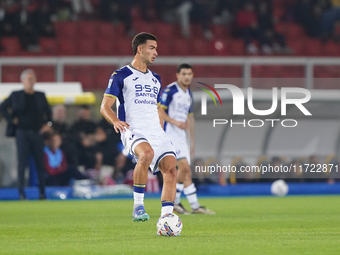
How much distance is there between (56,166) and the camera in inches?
570

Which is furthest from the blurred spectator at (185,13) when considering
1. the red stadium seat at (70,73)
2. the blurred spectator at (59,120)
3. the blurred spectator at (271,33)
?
the blurred spectator at (59,120)

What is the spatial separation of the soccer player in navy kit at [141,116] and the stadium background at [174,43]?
857 cm

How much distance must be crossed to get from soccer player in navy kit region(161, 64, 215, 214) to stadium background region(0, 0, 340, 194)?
20.1 ft

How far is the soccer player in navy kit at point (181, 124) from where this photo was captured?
9781mm

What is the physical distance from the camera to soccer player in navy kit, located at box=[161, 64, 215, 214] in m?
9.78

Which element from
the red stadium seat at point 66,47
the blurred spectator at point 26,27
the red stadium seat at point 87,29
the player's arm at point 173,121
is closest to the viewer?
the player's arm at point 173,121

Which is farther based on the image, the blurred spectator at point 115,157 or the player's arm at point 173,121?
the blurred spectator at point 115,157

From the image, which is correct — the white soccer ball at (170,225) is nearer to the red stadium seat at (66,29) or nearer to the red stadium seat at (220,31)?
the red stadium seat at (66,29)

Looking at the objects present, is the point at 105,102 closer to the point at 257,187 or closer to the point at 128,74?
the point at 128,74

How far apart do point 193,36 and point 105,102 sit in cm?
1580

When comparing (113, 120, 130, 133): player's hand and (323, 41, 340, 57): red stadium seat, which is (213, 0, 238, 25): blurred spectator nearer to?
(323, 41, 340, 57): red stadium seat

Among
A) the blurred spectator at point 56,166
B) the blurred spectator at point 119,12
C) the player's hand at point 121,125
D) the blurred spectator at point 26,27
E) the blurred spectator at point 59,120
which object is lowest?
the blurred spectator at point 56,166

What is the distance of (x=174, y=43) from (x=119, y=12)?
76.3 inches

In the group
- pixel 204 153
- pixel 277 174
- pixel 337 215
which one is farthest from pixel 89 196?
pixel 337 215
